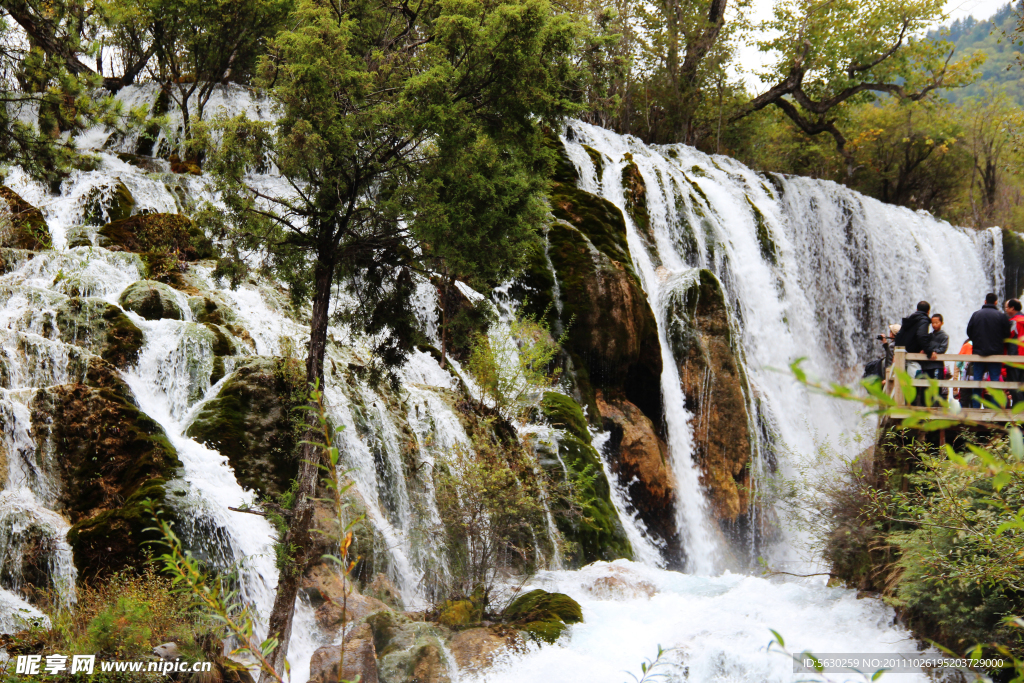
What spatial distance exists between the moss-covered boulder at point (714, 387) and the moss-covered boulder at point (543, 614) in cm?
734

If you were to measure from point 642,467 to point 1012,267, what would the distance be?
66.0 ft

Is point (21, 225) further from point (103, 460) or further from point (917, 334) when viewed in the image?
point (917, 334)

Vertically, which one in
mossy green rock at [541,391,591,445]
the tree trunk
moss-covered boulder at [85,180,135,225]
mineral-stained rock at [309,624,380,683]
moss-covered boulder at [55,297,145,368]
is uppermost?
moss-covered boulder at [85,180,135,225]

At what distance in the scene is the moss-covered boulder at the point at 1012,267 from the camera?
26.1 m

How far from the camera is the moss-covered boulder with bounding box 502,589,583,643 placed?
344 inches

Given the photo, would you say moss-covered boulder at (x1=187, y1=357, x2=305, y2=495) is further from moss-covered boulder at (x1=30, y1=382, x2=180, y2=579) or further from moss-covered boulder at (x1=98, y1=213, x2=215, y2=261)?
moss-covered boulder at (x1=98, y1=213, x2=215, y2=261)

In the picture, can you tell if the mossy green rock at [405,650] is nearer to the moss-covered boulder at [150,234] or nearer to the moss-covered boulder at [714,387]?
the moss-covered boulder at [150,234]

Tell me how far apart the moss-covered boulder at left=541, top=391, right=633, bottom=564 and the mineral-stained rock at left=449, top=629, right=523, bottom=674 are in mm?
3029

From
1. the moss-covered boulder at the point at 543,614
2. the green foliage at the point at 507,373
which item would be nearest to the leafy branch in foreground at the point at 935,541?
the moss-covered boulder at the point at 543,614

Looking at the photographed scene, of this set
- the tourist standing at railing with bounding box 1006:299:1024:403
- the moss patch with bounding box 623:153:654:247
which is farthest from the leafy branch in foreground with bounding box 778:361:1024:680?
the moss patch with bounding box 623:153:654:247

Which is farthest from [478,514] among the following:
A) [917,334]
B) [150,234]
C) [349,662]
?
[150,234]

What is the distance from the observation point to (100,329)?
31.7 feet

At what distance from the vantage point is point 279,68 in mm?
7781

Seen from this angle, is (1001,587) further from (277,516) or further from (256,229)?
(256,229)
